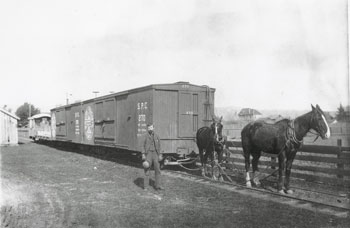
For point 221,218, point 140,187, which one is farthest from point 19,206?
point 221,218

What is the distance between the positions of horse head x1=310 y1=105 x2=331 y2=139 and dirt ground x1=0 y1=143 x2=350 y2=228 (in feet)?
6.72

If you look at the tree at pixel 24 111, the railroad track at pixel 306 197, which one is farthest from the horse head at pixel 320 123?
the tree at pixel 24 111

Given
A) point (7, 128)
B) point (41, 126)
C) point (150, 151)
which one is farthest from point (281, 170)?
point (41, 126)

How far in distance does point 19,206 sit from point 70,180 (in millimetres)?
3737

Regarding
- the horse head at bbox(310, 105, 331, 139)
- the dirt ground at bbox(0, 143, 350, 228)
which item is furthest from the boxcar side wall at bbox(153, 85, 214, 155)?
the horse head at bbox(310, 105, 331, 139)

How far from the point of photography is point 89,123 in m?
20.3

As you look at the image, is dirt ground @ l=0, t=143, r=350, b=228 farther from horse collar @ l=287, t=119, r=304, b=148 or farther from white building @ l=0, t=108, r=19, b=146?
white building @ l=0, t=108, r=19, b=146

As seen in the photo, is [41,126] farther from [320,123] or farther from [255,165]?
[320,123]

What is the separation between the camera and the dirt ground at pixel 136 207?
251 inches

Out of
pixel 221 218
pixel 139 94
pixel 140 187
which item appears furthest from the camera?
pixel 139 94

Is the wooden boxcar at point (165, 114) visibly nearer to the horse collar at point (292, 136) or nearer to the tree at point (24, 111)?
the horse collar at point (292, 136)

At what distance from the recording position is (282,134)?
9.17 meters

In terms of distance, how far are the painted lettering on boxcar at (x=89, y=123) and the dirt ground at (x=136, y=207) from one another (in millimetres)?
8574

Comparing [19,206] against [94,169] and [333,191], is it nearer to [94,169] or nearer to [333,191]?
[94,169]
